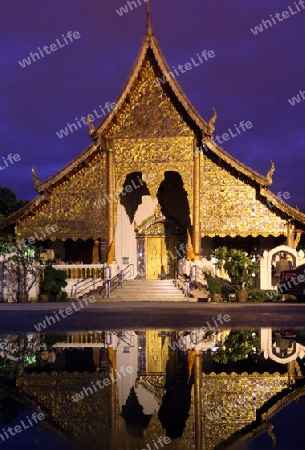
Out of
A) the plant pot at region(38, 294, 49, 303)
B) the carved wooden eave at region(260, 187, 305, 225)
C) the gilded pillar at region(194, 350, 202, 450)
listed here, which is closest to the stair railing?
the plant pot at region(38, 294, 49, 303)

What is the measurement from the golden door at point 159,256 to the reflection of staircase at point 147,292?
12.3 ft

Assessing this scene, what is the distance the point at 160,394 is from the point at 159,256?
2374 cm

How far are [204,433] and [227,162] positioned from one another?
20.7 meters

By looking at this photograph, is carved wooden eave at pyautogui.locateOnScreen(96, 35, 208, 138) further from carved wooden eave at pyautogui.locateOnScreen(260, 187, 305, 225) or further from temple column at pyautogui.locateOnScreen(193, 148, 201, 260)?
carved wooden eave at pyautogui.locateOnScreen(260, 187, 305, 225)

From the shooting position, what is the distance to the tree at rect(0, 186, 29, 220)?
47.9 metres

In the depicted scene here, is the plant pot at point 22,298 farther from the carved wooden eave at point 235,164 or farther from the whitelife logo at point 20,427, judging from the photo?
the whitelife logo at point 20,427

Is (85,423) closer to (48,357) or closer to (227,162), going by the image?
(48,357)

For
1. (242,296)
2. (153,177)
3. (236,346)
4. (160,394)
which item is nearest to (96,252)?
(153,177)

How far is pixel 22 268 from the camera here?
76.2ft

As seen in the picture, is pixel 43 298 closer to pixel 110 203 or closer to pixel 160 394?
pixel 110 203

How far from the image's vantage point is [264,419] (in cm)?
458

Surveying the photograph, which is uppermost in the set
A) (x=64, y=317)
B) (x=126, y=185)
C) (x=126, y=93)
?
(x=126, y=93)

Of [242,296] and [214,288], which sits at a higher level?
[214,288]

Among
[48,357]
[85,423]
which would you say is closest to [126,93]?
[48,357]
